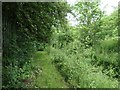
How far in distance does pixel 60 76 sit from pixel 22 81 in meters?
0.96

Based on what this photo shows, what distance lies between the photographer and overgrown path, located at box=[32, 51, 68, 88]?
3.54 m

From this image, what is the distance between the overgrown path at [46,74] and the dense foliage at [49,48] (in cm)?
3

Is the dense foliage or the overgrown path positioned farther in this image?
the overgrown path

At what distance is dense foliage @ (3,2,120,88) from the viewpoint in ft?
10.3

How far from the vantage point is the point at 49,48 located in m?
4.84

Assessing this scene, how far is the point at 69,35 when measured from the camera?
614 cm

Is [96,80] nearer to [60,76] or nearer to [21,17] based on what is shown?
[60,76]

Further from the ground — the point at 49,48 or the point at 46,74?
the point at 49,48

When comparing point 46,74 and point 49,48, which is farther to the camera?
point 49,48

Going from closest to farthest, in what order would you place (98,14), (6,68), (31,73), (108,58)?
(6,68) < (31,73) < (108,58) < (98,14)

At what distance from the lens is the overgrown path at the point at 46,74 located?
139 inches

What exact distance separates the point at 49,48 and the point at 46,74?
1.03m

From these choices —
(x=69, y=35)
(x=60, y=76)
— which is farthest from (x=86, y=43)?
(x=60, y=76)

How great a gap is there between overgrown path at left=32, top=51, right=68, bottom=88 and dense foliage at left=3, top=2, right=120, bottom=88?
3 centimetres
